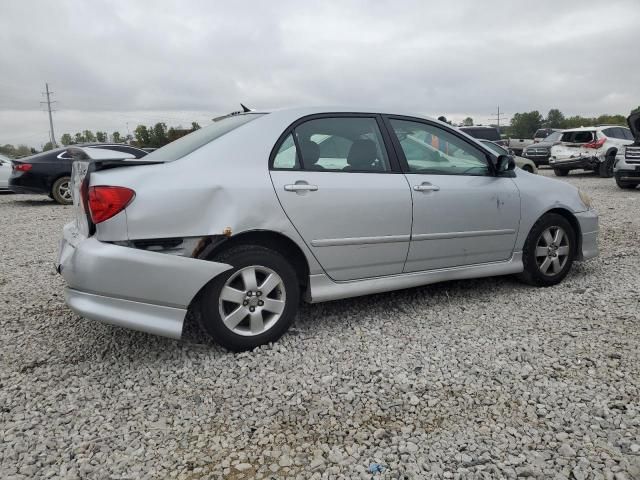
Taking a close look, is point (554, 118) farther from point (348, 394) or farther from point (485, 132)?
point (348, 394)

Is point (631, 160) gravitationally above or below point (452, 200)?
above

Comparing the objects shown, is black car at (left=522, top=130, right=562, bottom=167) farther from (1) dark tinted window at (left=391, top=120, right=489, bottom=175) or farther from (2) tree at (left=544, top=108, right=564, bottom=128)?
(2) tree at (left=544, top=108, right=564, bottom=128)

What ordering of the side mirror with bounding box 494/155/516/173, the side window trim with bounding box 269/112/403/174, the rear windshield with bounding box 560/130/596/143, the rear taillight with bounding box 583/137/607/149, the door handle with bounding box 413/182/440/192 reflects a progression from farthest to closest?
the rear windshield with bounding box 560/130/596/143 → the rear taillight with bounding box 583/137/607/149 → the side mirror with bounding box 494/155/516/173 → the door handle with bounding box 413/182/440/192 → the side window trim with bounding box 269/112/403/174

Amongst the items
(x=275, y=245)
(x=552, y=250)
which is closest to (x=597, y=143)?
(x=552, y=250)

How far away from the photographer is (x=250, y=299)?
9.84 ft

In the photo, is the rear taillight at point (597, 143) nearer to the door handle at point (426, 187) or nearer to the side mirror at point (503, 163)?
the side mirror at point (503, 163)

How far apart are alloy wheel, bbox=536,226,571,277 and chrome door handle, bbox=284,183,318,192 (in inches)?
89.3

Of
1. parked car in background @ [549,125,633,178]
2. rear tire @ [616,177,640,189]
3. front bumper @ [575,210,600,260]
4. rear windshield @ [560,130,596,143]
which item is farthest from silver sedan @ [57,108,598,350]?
rear windshield @ [560,130,596,143]

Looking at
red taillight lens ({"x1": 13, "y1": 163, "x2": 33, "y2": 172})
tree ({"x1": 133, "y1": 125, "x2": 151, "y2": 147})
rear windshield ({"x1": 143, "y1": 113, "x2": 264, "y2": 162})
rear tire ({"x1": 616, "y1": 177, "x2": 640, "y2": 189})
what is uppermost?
tree ({"x1": 133, "y1": 125, "x2": 151, "y2": 147})

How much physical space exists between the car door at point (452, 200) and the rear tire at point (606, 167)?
1376cm

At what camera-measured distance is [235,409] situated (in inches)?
99.0

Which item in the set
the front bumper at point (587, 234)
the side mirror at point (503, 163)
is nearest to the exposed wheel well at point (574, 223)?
the front bumper at point (587, 234)

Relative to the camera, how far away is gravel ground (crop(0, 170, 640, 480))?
82.7 inches

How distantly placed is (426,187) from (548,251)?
1.50 metres
